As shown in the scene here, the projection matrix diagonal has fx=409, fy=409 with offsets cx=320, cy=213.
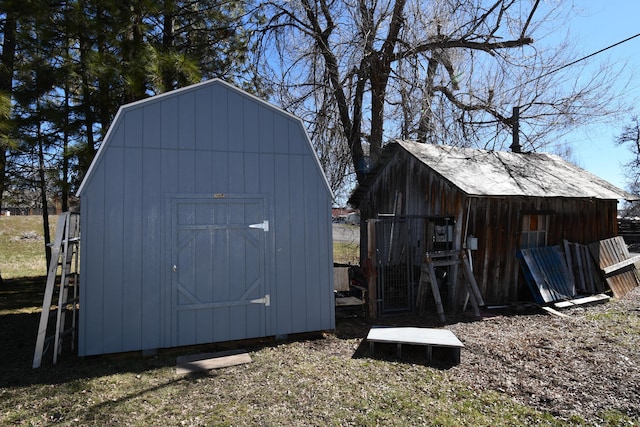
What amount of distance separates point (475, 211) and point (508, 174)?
1574 mm

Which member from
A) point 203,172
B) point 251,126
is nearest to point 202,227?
point 203,172

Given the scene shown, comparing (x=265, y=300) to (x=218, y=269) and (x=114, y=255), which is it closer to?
(x=218, y=269)

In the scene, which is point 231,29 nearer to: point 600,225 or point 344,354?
point 344,354

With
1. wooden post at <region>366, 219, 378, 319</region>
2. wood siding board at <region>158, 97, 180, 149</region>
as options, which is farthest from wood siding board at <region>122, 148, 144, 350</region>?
wooden post at <region>366, 219, 378, 319</region>

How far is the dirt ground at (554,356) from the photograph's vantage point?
406cm

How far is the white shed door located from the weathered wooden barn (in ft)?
A: 7.57

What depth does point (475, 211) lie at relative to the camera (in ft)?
26.3

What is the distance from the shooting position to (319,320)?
6082mm

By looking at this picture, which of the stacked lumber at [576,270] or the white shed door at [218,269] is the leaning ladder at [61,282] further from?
the stacked lumber at [576,270]

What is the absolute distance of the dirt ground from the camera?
406 cm

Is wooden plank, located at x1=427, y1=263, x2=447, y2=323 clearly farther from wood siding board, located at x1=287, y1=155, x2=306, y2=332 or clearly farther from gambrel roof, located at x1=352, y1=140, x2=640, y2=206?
wood siding board, located at x1=287, y1=155, x2=306, y2=332

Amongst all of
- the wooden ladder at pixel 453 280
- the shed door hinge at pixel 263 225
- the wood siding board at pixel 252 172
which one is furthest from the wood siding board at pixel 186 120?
the wooden ladder at pixel 453 280

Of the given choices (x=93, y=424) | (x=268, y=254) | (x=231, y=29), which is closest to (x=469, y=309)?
(x=268, y=254)

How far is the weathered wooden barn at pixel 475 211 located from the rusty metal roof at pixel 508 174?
0.10ft
